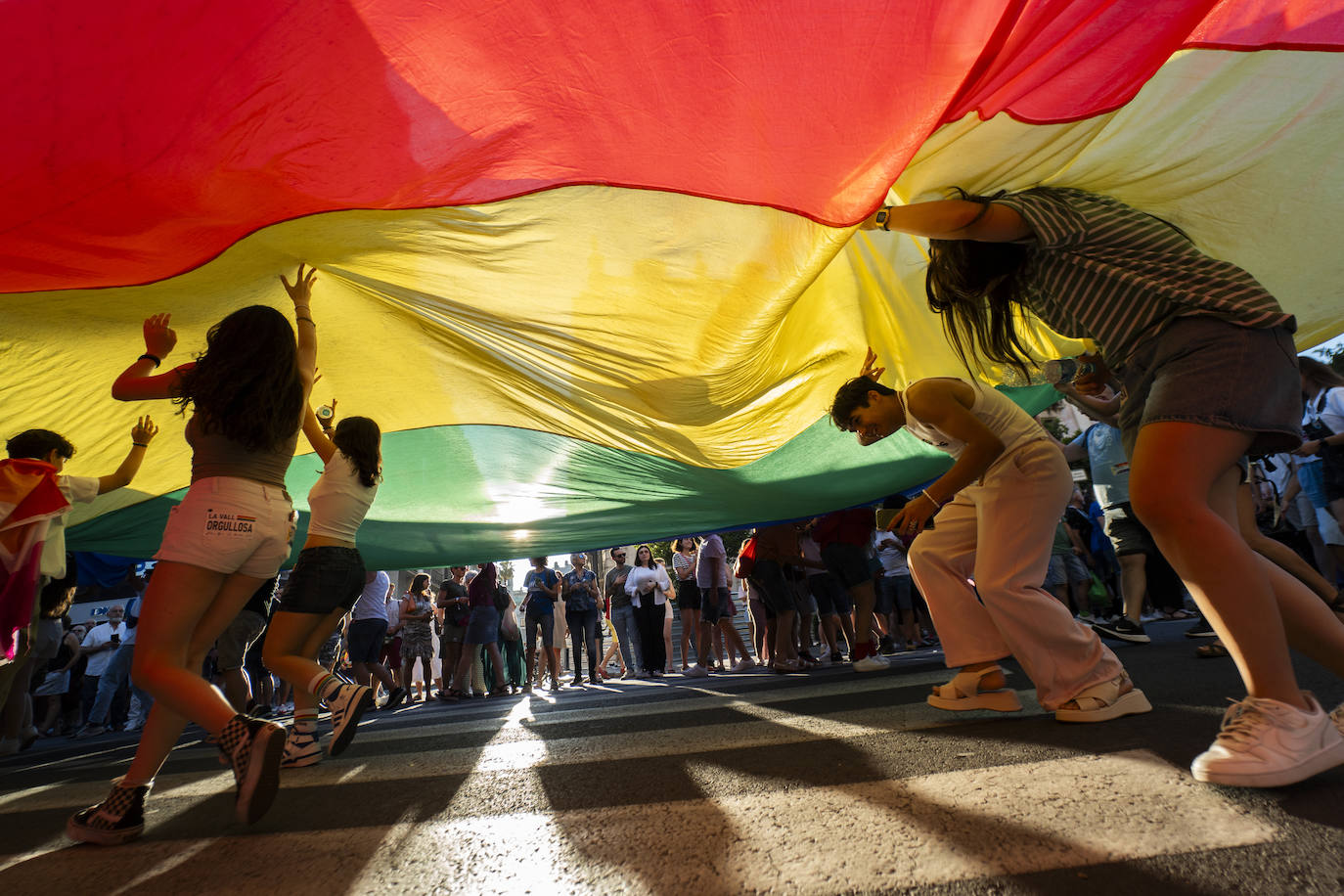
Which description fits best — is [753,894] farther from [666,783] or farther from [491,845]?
[666,783]

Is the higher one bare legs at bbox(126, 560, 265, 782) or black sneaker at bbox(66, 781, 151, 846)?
bare legs at bbox(126, 560, 265, 782)

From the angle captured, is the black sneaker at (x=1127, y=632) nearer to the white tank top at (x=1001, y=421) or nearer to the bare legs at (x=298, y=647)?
the white tank top at (x=1001, y=421)

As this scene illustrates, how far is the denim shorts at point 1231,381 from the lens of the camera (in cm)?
168

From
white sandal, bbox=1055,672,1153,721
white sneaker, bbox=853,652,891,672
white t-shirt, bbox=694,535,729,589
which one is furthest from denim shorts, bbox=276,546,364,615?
white t-shirt, bbox=694,535,729,589

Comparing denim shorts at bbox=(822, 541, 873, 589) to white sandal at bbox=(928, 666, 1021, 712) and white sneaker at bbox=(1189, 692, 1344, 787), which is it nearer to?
white sandal at bbox=(928, 666, 1021, 712)

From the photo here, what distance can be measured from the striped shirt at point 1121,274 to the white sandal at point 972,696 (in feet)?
4.51

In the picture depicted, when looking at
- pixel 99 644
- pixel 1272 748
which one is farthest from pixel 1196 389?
pixel 99 644

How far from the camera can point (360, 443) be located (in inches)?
137

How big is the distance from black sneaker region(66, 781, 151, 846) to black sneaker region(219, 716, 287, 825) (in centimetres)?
40

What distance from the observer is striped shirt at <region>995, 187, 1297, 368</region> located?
5.69 ft

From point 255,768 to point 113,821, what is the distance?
507 millimetres

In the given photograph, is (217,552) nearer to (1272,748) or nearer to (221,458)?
(221,458)

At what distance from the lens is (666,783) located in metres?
2.19

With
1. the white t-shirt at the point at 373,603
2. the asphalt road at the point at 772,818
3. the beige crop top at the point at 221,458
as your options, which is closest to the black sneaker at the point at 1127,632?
the asphalt road at the point at 772,818
